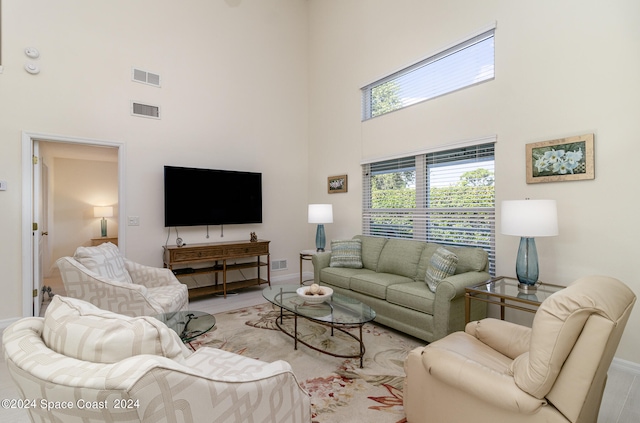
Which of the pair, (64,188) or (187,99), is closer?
(187,99)

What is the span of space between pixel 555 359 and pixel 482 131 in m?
2.76

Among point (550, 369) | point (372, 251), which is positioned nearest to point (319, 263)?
point (372, 251)

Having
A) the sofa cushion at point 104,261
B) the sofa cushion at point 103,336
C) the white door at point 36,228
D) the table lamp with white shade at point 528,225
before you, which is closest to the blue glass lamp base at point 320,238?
the sofa cushion at point 104,261

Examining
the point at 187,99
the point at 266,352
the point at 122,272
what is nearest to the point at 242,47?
the point at 187,99

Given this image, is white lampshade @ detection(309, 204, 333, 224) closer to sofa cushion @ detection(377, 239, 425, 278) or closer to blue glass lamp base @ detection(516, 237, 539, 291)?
sofa cushion @ detection(377, 239, 425, 278)

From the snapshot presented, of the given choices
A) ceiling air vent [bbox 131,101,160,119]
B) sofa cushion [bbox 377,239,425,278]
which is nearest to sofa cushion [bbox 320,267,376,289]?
sofa cushion [bbox 377,239,425,278]

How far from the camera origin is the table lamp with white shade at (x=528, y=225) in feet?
8.05

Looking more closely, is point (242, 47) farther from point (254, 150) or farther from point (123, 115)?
point (123, 115)

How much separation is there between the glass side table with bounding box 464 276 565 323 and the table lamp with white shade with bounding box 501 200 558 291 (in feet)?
0.35

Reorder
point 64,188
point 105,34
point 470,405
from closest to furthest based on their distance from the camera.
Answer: point 470,405 < point 105,34 < point 64,188

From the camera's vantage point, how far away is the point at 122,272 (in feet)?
10.2

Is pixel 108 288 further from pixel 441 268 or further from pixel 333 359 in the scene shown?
pixel 441 268

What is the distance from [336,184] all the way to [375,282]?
2283 mm

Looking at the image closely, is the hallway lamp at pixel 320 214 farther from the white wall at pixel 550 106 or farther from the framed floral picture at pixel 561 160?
the framed floral picture at pixel 561 160
